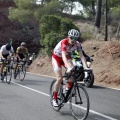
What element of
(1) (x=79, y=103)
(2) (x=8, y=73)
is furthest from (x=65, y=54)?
(2) (x=8, y=73)

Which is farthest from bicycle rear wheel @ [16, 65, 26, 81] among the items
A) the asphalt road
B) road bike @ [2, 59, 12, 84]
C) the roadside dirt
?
the asphalt road

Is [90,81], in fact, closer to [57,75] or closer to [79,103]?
[57,75]

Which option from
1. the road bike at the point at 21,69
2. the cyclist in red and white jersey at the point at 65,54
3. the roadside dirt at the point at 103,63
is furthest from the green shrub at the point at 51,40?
the cyclist in red and white jersey at the point at 65,54

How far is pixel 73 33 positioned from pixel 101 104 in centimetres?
278

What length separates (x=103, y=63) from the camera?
59.0 feet

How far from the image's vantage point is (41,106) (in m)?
8.48

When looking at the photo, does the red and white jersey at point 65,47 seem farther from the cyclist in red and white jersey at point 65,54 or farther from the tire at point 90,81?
the tire at point 90,81

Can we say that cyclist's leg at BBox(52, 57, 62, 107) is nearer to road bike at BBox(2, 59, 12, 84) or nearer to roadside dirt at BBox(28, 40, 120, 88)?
roadside dirt at BBox(28, 40, 120, 88)

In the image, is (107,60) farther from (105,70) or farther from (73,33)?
(73,33)

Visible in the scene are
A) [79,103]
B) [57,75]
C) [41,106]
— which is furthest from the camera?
[41,106]

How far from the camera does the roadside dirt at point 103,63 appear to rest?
14.8 m

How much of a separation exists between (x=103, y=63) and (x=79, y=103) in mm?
11319

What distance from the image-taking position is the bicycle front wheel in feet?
21.6

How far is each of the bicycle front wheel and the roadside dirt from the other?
267 inches
